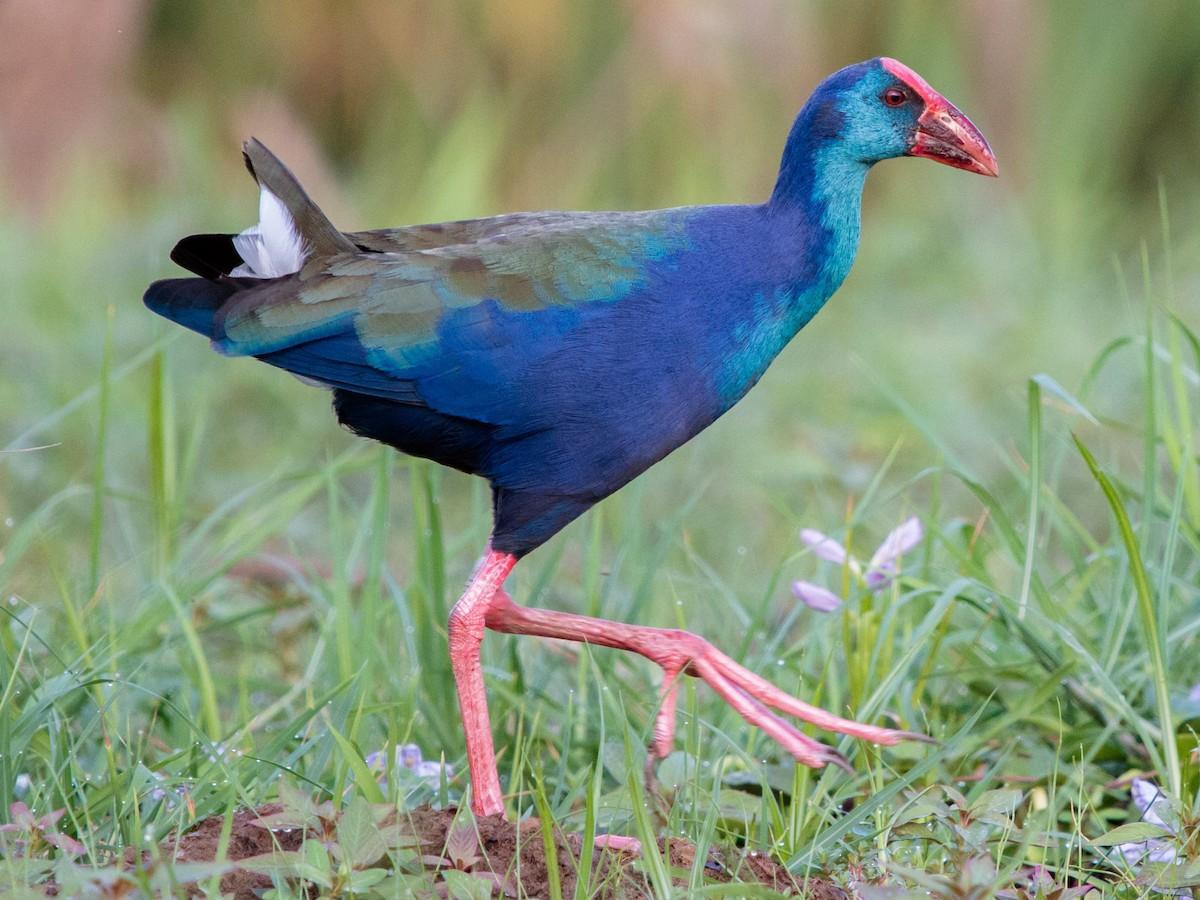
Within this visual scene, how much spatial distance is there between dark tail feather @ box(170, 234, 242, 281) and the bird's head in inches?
39.9

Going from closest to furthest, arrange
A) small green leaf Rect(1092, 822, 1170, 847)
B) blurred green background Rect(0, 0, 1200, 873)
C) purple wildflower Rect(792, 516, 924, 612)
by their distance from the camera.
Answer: small green leaf Rect(1092, 822, 1170, 847)
purple wildflower Rect(792, 516, 924, 612)
blurred green background Rect(0, 0, 1200, 873)

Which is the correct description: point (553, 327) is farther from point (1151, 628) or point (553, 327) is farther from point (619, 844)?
point (1151, 628)

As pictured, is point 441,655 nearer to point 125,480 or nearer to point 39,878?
point 39,878

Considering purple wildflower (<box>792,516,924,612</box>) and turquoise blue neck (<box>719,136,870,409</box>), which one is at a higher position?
turquoise blue neck (<box>719,136,870,409</box>)

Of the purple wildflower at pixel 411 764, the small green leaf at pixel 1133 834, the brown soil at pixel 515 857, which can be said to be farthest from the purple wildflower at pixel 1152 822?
the purple wildflower at pixel 411 764

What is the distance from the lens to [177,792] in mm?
2432

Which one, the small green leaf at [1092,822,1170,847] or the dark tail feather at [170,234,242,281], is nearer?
the small green leaf at [1092,822,1170,847]

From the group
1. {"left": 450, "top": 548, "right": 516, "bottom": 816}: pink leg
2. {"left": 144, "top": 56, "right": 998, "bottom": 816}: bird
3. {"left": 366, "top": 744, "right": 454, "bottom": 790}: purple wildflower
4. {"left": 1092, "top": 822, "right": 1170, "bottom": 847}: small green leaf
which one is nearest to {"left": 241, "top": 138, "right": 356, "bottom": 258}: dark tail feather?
{"left": 144, "top": 56, "right": 998, "bottom": 816}: bird

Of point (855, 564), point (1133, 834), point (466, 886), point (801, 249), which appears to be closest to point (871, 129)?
point (801, 249)

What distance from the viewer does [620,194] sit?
21.6 ft

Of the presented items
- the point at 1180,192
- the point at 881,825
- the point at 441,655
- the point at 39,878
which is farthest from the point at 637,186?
the point at 39,878

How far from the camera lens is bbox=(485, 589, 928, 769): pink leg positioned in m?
2.57

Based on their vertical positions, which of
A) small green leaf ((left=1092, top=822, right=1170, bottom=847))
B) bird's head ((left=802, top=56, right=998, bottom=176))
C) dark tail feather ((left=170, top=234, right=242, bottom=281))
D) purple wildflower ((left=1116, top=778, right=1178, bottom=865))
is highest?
bird's head ((left=802, top=56, right=998, bottom=176))

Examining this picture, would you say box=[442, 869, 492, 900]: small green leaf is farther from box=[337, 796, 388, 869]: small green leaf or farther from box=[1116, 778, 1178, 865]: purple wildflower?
box=[1116, 778, 1178, 865]: purple wildflower
